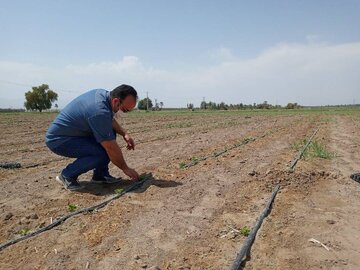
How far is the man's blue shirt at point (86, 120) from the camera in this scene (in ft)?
15.9

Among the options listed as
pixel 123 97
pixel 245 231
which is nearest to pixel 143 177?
pixel 123 97

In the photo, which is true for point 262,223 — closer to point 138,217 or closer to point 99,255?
point 138,217

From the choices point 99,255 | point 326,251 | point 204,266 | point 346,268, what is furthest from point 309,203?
point 99,255

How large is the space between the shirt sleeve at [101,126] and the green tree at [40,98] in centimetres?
8314

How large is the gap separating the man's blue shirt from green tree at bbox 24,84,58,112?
82507 mm

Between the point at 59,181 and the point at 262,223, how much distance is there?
122 inches

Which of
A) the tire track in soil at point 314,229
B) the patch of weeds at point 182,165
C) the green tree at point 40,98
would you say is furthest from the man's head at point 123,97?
the green tree at point 40,98

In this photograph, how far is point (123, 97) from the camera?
16.4ft

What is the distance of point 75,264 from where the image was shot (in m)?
3.12

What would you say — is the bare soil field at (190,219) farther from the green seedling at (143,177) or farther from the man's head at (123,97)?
the man's head at (123,97)

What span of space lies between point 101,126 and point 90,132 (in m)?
0.58

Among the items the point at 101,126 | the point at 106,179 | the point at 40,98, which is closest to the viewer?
the point at 101,126

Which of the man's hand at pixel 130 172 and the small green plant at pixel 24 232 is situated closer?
the small green plant at pixel 24 232

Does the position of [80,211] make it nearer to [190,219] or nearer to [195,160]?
[190,219]
